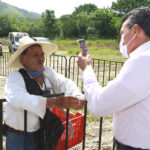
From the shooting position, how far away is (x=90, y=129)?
13.3 ft

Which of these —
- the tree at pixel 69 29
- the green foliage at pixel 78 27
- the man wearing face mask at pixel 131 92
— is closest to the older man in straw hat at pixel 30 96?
the man wearing face mask at pixel 131 92

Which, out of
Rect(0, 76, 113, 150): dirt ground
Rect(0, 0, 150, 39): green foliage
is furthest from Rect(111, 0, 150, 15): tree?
Rect(0, 76, 113, 150): dirt ground

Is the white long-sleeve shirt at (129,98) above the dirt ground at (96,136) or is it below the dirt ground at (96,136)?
above

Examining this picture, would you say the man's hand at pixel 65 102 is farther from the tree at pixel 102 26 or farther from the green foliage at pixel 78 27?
the tree at pixel 102 26

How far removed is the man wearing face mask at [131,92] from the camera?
1153mm

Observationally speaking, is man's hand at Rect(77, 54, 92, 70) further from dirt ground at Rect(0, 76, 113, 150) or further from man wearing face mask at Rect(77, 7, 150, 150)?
dirt ground at Rect(0, 76, 113, 150)

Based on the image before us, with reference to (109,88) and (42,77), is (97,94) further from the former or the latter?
(42,77)

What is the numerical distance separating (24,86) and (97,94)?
0.82 metres

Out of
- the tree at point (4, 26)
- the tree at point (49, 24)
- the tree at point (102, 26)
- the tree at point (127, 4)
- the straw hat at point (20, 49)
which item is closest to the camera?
the straw hat at point (20, 49)

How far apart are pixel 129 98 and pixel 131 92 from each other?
0.14 feet

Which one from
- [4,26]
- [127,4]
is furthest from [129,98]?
[4,26]

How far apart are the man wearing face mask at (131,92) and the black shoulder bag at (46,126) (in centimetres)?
65

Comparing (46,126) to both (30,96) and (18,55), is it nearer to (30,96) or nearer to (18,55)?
(30,96)

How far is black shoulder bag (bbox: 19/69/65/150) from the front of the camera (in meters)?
1.88
